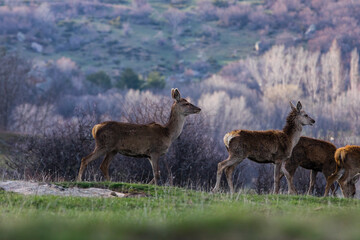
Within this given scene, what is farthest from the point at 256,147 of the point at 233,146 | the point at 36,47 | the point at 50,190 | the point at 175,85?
the point at 36,47

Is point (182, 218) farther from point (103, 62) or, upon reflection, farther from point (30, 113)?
point (103, 62)

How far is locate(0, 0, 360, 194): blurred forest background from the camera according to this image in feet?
114

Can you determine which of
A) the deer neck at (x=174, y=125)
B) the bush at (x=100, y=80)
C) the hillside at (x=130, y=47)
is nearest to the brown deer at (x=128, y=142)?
the deer neck at (x=174, y=125)

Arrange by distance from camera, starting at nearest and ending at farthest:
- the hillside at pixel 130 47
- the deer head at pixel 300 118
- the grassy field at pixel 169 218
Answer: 1. the grassy field at pixel 169 218
2. the deer head at pixel 300 118
3. the hillside at pixel 130 47

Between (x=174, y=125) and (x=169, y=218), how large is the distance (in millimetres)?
9099

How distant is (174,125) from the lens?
1941 cm

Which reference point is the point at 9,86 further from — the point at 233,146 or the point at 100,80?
the point at 233,146

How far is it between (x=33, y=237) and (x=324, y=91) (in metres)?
121

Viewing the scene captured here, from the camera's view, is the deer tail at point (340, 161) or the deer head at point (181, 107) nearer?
the deer tail at point (340, 161)

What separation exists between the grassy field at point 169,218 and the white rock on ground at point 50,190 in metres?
0.76

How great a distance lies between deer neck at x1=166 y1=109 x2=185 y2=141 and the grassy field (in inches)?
115

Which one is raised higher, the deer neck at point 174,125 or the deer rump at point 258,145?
the deer neck at point 174,125

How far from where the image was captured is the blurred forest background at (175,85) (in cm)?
3488

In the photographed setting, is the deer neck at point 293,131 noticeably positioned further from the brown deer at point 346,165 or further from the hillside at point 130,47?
the hillside at point 130,47
